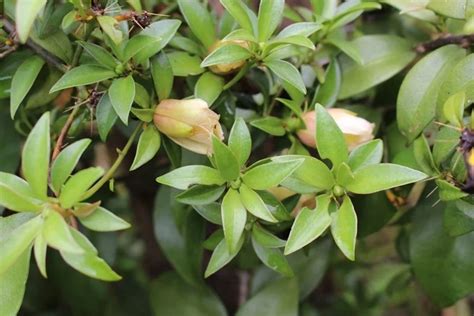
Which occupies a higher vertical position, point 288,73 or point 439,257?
point 288,73

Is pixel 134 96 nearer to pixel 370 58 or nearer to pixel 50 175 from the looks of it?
pixel 50 175

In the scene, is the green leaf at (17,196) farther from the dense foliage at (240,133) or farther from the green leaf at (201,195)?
the green leaf at (201,195)

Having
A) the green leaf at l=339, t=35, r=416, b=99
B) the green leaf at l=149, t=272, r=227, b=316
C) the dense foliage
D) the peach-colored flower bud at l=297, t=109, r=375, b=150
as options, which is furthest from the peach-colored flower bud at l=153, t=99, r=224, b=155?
the green leaf at l=149, t=272, r=227, b=316

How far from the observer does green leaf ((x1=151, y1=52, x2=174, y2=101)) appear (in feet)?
1.84

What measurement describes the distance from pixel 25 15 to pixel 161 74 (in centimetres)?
15

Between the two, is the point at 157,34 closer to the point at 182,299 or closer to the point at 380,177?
the point at 380,177

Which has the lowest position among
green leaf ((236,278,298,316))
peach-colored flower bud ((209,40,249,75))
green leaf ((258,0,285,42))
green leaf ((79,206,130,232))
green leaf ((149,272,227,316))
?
green leaf ((149,272,227,316))

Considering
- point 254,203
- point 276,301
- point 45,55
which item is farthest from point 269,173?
point 276,301

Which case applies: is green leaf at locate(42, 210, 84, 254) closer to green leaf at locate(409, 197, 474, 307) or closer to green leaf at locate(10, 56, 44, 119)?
green leaf at locate(10, 56, 44, 119)

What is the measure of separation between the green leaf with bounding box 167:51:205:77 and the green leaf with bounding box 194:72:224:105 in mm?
12

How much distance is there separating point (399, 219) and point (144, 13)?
1.37 feet

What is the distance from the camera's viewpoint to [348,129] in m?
0.60

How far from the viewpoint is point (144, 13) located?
0.54 meters

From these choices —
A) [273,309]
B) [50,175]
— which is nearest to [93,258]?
[50,175]
